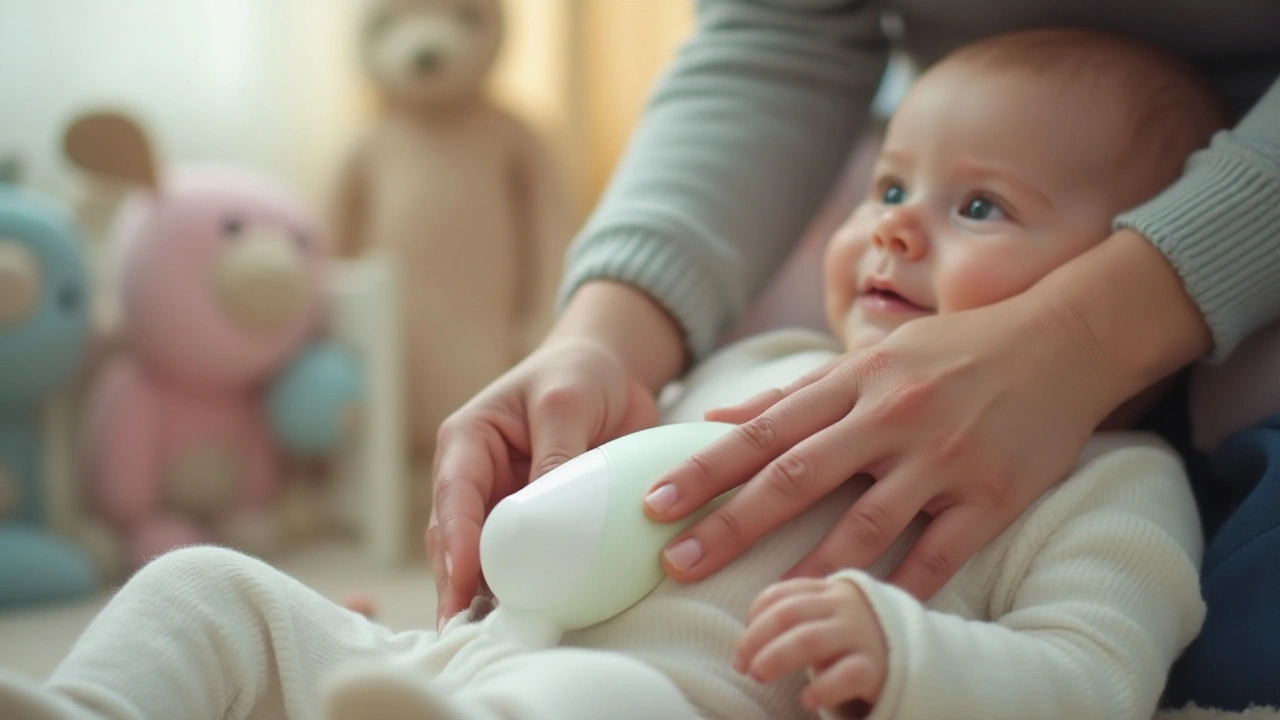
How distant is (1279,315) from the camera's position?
785mm

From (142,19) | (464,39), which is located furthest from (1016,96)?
(142,19)

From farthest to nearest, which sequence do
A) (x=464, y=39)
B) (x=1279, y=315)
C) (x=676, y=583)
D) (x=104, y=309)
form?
(x=464, y=39) → (x=104, y=309) → (x=1279, y=315) → (x=676, y=583)

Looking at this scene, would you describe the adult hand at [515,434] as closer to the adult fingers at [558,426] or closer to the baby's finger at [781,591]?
the adult fingers at [558,426]

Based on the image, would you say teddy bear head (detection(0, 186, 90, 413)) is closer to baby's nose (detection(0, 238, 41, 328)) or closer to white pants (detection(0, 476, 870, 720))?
baby's nose (detection(0, 238, 41, 328))

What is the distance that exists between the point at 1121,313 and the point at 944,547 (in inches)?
7.1

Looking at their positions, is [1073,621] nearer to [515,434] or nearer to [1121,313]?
[1121,313]

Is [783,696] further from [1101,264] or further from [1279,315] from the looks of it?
[1279,315]

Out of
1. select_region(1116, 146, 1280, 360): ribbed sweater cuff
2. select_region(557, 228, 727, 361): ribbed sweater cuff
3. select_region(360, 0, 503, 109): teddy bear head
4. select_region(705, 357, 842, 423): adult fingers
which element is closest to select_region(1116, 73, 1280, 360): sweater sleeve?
select_region(1116, 146, 1280, 360): ribbed sweater cuff

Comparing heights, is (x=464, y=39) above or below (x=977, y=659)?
below

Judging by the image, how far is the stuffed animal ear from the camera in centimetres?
162

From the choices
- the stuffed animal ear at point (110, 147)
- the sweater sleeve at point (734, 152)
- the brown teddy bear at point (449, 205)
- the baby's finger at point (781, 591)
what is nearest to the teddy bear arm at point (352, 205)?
the brown teddy bear at point (449, 205)

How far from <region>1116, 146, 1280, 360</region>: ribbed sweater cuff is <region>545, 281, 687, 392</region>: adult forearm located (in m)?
0.32

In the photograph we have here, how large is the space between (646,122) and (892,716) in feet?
2.14

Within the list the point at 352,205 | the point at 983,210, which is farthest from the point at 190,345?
the point at 983,210
